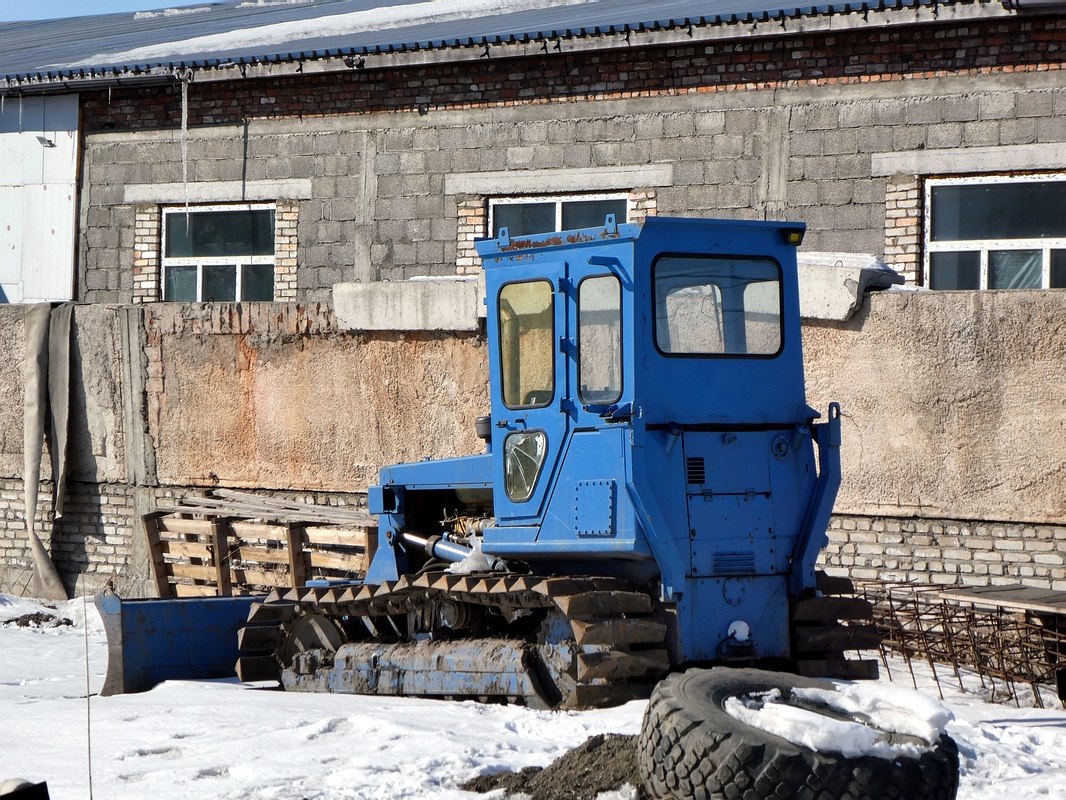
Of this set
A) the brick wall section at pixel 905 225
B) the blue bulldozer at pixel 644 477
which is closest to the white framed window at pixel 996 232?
the brick wall section at pixel 905 225

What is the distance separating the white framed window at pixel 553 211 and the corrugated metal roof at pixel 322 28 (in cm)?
174

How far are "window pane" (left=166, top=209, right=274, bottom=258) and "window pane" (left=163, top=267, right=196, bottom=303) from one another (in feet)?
0.62

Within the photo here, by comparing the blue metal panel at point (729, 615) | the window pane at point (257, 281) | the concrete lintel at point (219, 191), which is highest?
the concrete lintel at point (219, 191)

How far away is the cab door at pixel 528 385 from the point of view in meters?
7.09

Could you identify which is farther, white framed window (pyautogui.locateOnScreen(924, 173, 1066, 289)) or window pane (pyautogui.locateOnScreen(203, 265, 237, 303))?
window pane (pyautogui.locateOnScreen(203, 265, 237, 303))

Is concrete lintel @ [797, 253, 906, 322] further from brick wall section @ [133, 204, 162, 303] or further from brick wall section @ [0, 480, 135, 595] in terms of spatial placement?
brick wall section @ [133, 204, 162, 303]

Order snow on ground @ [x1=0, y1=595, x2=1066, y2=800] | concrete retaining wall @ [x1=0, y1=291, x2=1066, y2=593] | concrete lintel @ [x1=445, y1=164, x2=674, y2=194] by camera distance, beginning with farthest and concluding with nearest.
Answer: concrete lintel @ [x1=445, y1=164, x2=674, y2=194] → concrete retaining wall @ [x1=0, y1=291, x2=1066, y2=593] → snow on ground @ [x1=0, y1=595, x2=1066, y2=800]

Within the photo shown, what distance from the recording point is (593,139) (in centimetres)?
1471

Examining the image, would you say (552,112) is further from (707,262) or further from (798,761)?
(798,761)

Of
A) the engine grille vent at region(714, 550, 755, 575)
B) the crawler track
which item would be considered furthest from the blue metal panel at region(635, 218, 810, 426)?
the crawler track

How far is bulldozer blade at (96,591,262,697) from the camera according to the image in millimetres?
8516

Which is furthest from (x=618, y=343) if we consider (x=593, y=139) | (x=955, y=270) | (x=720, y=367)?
(x=593, y=139)

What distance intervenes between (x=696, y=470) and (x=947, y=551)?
3692 millimetres

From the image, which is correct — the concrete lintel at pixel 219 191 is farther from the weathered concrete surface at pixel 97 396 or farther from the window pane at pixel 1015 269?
the window pane at pixel 1015 269
